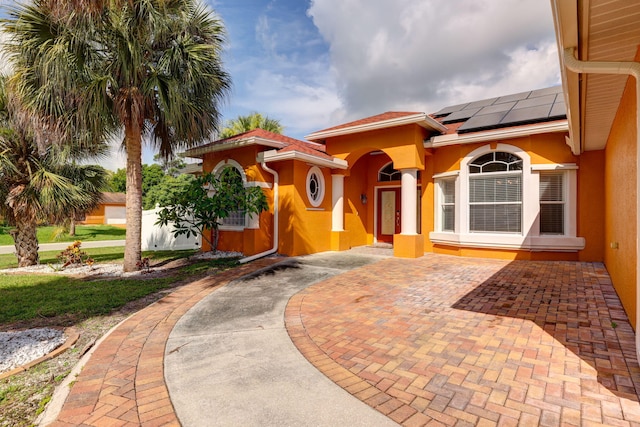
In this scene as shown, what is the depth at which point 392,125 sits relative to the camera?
10539 millimetres

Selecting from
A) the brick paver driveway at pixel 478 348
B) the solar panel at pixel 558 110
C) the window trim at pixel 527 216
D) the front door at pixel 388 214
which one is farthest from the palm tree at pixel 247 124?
the brick paver driveway at pixel 478 348

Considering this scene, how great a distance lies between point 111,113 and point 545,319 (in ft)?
36.0

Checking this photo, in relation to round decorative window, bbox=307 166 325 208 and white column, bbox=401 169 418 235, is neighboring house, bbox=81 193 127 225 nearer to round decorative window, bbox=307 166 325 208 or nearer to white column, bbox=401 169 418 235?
round decorative window, bbox=307 166 325 208

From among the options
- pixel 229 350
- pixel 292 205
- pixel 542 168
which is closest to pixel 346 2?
pixel 292 205

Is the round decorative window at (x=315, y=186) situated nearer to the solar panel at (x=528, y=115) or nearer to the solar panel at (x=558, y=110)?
the solar panel at (x=528, y=115)

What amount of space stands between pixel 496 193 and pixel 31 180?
14.6 metres

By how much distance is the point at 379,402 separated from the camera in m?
2.71

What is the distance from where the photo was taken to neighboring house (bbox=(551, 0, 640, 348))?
10.3 ft

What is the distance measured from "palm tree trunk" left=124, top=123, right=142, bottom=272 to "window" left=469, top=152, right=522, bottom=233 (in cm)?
1051

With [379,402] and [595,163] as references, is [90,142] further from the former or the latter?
[595,163]

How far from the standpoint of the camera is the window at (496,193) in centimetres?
987

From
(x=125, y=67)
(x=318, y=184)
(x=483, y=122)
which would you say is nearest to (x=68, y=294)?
(x=125, y=67)

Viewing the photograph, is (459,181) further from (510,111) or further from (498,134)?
(510,111)

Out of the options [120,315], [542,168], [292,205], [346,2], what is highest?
[346,2]
